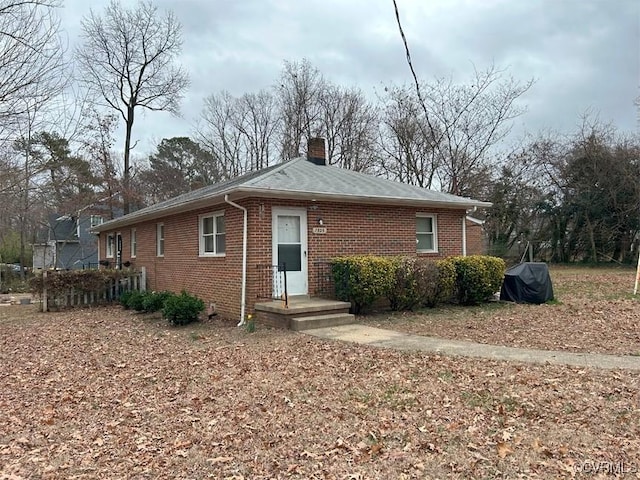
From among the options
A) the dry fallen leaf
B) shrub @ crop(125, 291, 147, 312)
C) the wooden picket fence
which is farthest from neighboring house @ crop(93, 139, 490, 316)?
the dry fallen leaf

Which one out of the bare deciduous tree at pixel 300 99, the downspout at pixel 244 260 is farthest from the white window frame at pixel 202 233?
the bare deciduous tree at pixel 300 99

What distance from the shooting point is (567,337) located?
786 centimetres

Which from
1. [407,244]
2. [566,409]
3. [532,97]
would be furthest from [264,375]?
[532,97]

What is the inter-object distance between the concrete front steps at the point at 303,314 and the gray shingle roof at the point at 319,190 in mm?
2293

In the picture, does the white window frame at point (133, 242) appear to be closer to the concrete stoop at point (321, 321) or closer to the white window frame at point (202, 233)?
the white window frame at point (202, 233)

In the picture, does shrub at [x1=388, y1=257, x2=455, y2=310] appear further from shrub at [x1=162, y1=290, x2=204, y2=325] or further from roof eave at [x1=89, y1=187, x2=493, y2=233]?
shrub at [x1=162, y1=290, x2=204, y2=325]

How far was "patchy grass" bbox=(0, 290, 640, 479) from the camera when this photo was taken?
3611 mm

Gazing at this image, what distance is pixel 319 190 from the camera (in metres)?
10.6

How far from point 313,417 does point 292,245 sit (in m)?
6.39

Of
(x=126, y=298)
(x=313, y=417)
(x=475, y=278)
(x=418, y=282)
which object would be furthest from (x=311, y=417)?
(x=126, y=298)

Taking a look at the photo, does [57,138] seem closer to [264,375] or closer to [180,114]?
[264,375]

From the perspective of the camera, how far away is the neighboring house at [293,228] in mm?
10156

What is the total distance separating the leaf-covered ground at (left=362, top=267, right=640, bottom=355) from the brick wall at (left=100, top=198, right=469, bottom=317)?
194 cm

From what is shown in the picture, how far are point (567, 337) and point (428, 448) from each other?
17.0 ft
